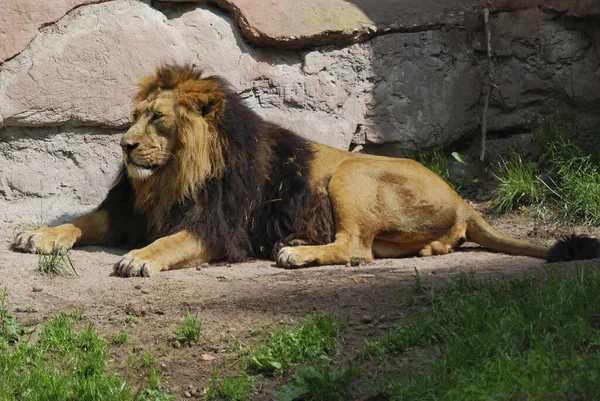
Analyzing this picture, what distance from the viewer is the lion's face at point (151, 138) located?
716cm

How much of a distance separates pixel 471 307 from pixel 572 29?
517 centimetres

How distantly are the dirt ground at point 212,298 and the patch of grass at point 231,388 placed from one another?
0.07 m

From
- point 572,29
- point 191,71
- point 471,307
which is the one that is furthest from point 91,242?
point 572,29

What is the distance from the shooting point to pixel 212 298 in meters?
5.80

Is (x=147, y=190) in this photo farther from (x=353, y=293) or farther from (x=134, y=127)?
(x=353, y=293)

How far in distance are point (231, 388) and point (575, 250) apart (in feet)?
8.38

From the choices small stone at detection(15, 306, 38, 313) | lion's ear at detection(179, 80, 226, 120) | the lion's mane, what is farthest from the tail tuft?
small stone at detection(15, 306, 38, 313)

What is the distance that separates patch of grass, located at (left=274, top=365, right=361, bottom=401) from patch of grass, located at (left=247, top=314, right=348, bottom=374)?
24cm

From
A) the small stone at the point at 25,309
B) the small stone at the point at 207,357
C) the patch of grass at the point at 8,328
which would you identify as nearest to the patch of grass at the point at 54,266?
the small stone at the point at 25,309

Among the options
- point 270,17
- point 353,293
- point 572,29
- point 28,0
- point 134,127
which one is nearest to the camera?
point 353,293

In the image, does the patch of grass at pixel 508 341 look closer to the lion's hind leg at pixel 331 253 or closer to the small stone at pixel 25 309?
the lion's hind leg at pixel 331 253

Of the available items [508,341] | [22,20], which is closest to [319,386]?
[508,341]

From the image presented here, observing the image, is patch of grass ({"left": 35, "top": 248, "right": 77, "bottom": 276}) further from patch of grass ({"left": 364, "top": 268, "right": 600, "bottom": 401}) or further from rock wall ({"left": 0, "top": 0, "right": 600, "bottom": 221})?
patch of grass ({"left": 364, "top": 268, "right": 600, "bottom": 401})

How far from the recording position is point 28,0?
313 inches
